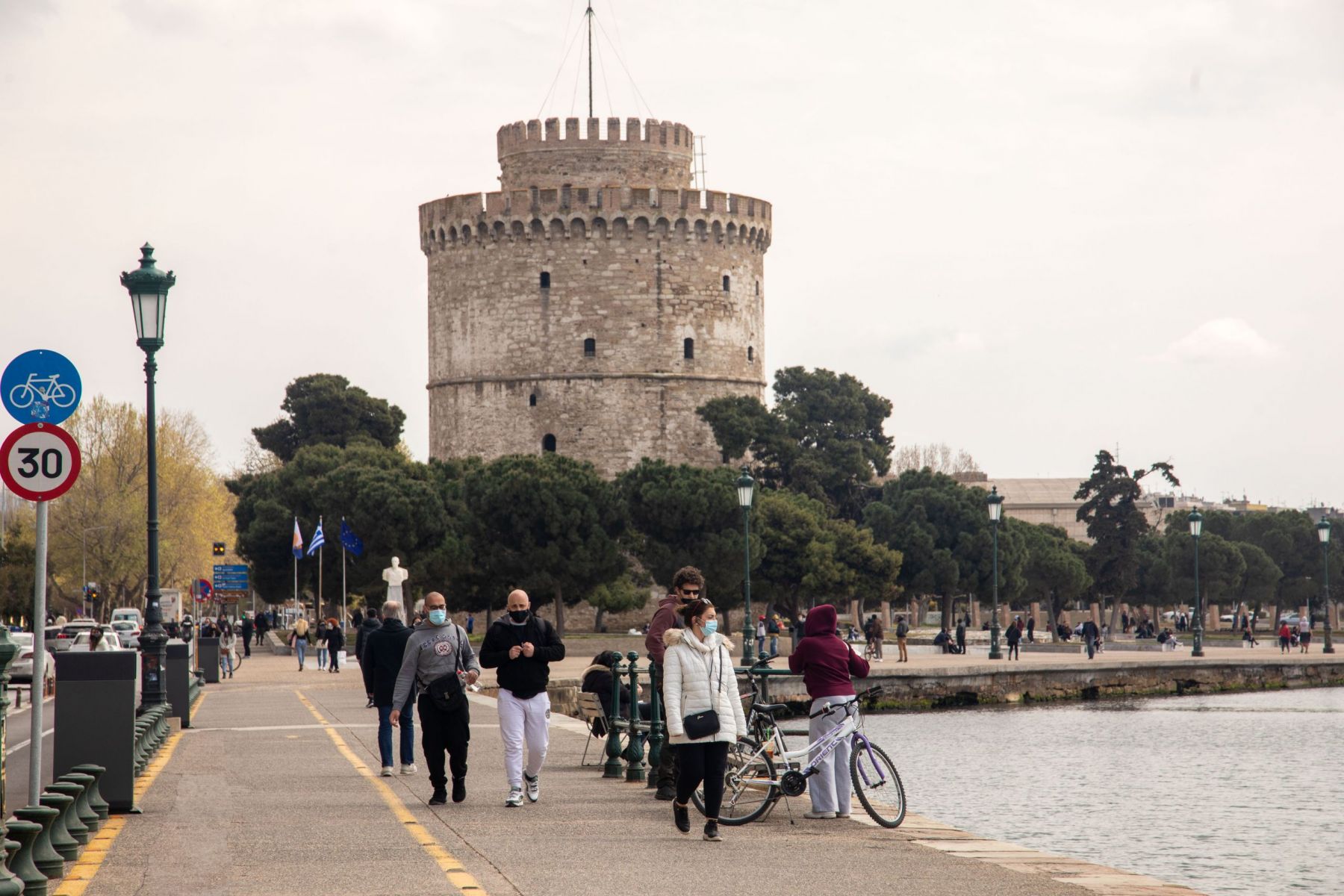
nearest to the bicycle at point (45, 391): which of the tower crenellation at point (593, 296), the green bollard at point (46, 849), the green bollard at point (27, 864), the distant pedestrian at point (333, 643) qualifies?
the green bollard at point (46, 849)

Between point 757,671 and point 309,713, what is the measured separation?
968cm

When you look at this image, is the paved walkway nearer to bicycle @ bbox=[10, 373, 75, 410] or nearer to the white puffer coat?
the white puffer coat

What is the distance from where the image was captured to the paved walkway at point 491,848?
8750 millimetres

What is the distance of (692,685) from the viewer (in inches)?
404

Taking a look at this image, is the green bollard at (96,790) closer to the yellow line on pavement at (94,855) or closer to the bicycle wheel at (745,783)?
the yellow line on pavement at (94,855)

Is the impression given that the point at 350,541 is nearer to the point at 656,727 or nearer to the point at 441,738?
the point at 656,727

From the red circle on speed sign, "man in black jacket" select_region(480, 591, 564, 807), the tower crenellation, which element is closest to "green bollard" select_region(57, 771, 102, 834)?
the red circle on speed sign

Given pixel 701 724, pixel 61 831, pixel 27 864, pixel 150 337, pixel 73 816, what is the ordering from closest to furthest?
pixel 27 864, pixel 61 831, pixel 73 816, pixel 701 724, pixel 150 337

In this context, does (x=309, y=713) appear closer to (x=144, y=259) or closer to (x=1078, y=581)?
(x=144, y=259)

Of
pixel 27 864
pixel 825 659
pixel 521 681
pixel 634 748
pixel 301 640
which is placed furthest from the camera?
pixel 301 640

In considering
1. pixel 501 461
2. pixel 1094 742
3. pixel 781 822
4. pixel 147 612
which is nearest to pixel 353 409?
pixel 501 461

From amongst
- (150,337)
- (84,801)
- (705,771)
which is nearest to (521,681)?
(705,771)

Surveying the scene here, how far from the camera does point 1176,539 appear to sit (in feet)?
259

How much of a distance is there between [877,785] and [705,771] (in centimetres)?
156
